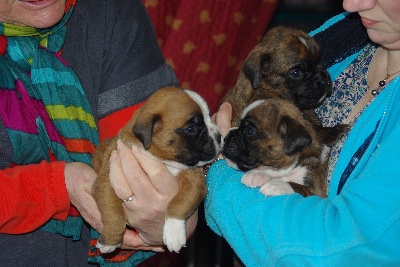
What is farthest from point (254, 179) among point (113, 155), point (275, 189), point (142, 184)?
point (113, 155)

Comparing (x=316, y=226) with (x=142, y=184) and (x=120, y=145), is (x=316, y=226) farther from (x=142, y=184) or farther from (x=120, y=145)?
(x=120, y=145)

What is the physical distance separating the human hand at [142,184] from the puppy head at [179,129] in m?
0.07

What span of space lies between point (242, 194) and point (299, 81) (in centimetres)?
73

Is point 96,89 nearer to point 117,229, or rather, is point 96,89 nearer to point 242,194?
point 117,229

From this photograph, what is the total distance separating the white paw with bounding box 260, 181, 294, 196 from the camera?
1.78m

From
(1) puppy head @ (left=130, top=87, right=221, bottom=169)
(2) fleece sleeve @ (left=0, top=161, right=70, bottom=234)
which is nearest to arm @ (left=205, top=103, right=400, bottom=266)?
(1) puppy head @ (left=130, top=87, right=221, bottom=169)

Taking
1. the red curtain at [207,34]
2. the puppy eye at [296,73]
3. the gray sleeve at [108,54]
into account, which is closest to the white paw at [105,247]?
the gray sleeve at [108,54]

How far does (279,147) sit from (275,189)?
32cm

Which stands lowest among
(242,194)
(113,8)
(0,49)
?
(242,194)

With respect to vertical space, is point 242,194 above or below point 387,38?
below

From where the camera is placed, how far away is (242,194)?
1792mm

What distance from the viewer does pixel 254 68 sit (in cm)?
237

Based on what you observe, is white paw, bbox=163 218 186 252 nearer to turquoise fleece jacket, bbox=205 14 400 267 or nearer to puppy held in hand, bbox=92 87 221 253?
puppy held in hand, bbox=92 87 221 253

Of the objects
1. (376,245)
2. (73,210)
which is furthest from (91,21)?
(376,245)
